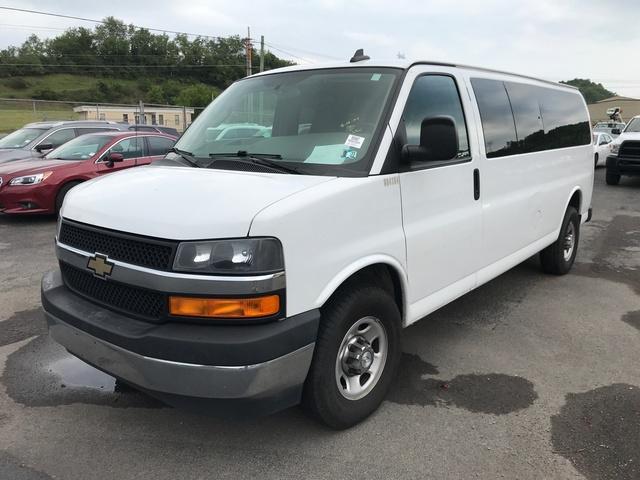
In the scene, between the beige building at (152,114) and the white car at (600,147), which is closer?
the white car at (600,147)

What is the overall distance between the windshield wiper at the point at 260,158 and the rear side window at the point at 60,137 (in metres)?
11.5

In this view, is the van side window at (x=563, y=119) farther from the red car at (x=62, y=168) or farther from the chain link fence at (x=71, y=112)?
the chain link fence at (x=71, y=112)

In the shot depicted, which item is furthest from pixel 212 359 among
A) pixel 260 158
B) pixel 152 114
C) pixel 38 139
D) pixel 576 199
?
pixel 152 114

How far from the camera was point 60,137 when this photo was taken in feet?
44.2

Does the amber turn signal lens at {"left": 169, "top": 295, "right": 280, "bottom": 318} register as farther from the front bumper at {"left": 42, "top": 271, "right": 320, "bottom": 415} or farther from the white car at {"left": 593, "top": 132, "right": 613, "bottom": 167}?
the white car at {"left": 593, "top": 132, "right": 613, "bottom": 167}

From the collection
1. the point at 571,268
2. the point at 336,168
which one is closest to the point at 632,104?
the point at 571,268

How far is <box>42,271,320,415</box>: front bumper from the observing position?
237 centimetres

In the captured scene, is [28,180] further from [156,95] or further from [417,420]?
[156,95]

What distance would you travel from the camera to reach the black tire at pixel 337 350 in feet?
8.95

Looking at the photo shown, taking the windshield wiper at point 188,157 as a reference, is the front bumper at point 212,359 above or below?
below

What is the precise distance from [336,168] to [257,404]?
4.35 ft

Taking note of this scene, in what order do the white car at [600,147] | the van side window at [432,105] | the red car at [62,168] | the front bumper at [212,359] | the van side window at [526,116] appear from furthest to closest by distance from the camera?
1. the white car at [600,147]
2. the red car at [62,168]
3. the van side window at [526,116]
4. the van side window at [432,105]
5. the front bumper at [212,359]

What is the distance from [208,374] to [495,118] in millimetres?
3110

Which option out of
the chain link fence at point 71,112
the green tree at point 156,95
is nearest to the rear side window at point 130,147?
the chain link fence at point 71,112
